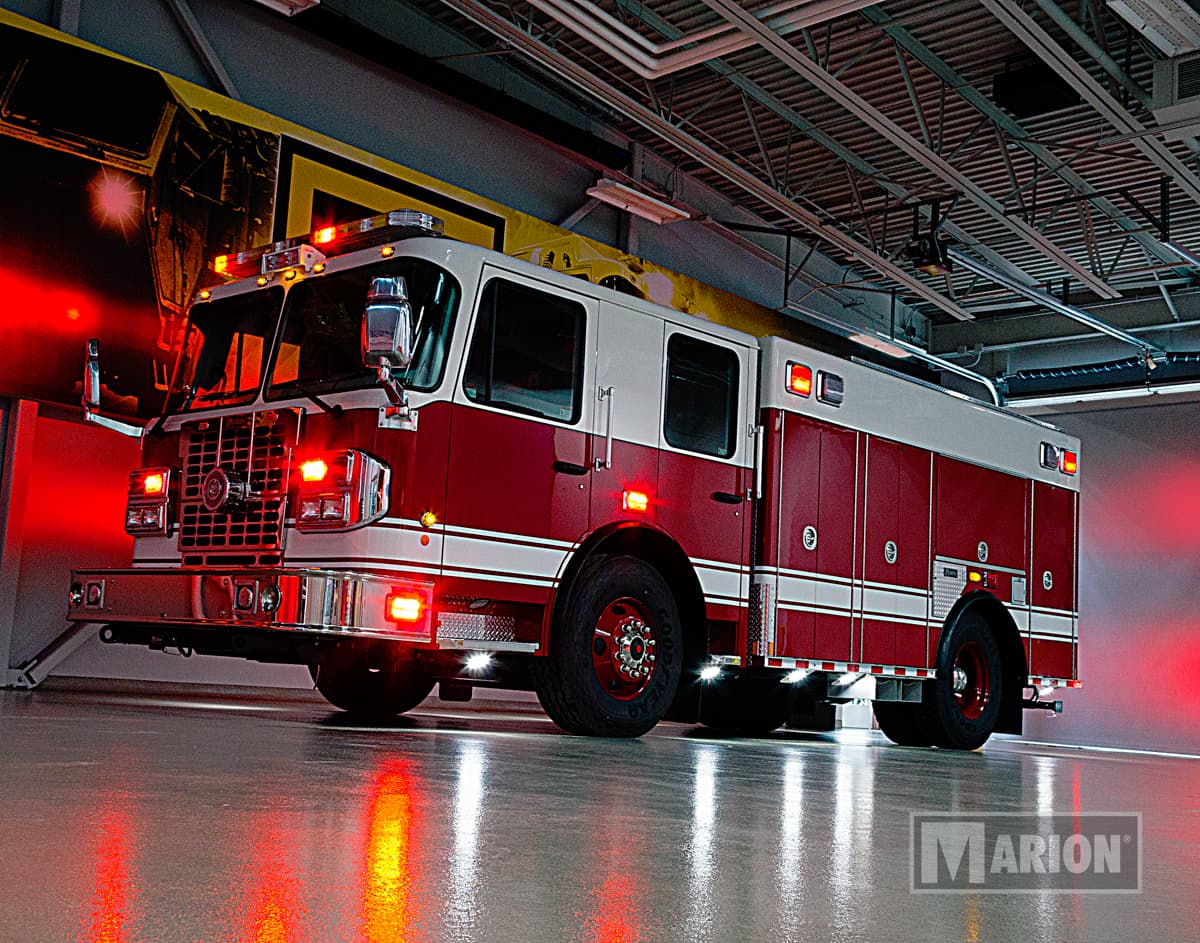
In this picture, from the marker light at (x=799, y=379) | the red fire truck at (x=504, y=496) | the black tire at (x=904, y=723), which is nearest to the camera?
the red fire truck at (x=504, y=496)

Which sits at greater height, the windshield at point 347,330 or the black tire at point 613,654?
the windshield at point 347,330

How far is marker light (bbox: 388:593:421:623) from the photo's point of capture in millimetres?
6770

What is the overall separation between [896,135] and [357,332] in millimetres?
7583

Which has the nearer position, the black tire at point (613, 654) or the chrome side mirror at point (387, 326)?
the chrome side mirror at point (387, 326)

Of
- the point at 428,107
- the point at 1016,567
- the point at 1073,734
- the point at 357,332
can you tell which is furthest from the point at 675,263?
the point at 357,332

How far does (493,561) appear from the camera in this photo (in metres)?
7.25

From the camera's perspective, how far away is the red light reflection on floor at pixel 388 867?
201cm

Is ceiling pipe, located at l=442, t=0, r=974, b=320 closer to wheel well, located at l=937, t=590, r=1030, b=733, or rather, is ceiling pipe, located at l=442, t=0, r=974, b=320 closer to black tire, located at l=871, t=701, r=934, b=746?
wheel well, located at l=937, t=590, r=1030, b=733

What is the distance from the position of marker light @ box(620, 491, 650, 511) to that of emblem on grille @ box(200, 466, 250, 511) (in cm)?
209

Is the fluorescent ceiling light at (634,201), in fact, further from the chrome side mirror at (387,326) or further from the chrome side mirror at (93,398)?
the chrome side mirror at (387,326)

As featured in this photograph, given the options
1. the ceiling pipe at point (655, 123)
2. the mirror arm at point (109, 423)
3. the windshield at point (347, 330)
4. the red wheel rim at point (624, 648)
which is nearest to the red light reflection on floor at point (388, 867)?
the windshield at point (347, 330)

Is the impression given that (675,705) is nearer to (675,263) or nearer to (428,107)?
(428,107)

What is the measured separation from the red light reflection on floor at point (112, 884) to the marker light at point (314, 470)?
4068 mm

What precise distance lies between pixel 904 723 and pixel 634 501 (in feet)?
12.6
